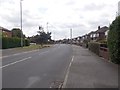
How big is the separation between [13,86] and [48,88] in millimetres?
1288

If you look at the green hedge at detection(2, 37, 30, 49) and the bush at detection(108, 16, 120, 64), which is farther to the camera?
the green hedge at detection(2, 37, 30, 49)

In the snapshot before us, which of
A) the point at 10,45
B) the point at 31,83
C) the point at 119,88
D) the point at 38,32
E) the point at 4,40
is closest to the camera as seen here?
the point at 119,88

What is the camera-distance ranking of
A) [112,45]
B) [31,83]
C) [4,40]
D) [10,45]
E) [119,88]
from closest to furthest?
[119,88]
[31,83]
[112,45]
[4,40]
[10,45]

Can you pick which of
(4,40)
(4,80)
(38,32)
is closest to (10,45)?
(4,40)

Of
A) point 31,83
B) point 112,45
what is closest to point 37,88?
point 31,83

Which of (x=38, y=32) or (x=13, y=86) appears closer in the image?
(x=13, y=86)

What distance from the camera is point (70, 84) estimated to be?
35.7 ft

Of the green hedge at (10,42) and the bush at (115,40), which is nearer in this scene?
the bush at (115,40)

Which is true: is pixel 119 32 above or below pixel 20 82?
above

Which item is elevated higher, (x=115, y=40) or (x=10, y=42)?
(x=115, y=40)

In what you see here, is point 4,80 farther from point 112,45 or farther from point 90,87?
point 112,45

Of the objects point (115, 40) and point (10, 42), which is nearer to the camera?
point (115, 40)

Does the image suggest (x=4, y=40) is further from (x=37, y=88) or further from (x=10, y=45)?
(x=37, y=88)

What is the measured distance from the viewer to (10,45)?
63.4 meters
